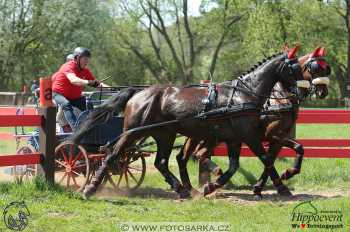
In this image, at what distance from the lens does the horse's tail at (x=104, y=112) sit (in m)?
9.09

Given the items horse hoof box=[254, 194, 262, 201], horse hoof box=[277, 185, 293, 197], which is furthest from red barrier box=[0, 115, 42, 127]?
horse hoof box=[277, 185, 293, 197]

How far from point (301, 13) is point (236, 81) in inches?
1596

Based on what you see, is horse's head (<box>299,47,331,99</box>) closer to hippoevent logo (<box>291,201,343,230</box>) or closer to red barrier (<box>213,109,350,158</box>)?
red barrier (<box>213,109,350,158</box>)

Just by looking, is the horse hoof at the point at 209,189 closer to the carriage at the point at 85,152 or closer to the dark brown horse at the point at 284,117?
the dark brown horse at the point at 284,117

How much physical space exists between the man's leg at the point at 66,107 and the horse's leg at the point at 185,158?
183cm

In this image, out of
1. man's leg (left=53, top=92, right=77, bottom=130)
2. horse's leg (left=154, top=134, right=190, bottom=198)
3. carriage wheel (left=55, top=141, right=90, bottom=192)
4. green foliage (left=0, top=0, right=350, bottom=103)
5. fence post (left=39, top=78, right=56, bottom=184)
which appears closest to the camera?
fence post (left=39, top=78, right=56, bottom=184)

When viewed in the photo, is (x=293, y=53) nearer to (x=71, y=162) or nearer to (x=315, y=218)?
(x=315, y=218)

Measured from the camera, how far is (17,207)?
22.5ft

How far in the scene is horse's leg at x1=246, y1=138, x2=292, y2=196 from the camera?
28.5 feet

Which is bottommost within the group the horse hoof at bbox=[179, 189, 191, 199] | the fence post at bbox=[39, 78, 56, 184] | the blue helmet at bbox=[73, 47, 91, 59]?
the horse hoof at bbox=[179, 189, 191, 199]

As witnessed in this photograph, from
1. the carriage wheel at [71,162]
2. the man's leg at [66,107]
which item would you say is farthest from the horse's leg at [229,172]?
the man's leg at [66,107]

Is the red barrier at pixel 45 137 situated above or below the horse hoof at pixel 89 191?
above

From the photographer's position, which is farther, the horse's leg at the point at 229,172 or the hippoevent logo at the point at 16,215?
the horse's leg at the point at 229,172

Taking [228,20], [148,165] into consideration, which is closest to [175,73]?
[228,20]
